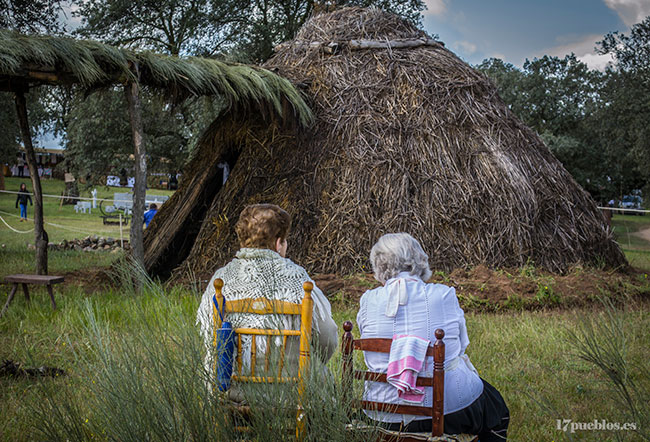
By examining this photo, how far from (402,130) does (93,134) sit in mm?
13958

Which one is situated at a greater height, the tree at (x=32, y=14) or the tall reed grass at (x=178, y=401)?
the tree at (x=32, y=14)

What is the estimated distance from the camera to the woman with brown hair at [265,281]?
8.52 feet

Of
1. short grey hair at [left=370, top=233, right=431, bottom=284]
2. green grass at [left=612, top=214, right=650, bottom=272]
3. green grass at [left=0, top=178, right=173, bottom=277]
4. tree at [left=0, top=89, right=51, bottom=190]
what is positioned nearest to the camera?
short grey hair at [left=370, top=233, right=431, bottom=284]

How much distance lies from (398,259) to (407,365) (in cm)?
59

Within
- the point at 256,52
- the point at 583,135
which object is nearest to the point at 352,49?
the point at 256,52

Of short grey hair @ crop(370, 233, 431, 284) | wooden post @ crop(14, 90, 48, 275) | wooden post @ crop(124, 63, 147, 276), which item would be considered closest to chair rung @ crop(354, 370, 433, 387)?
short grey hair @ crop(370, 233, 431, 284)

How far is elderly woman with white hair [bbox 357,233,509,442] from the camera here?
8.72ft

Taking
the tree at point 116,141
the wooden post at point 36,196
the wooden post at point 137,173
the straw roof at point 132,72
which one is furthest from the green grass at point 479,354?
A: the tree at point 116,141

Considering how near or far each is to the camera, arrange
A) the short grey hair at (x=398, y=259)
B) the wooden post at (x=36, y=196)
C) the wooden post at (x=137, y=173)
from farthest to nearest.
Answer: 1. the wooden post at (x=36, y=196)
2. the wooden post at (x=137, y=173)
3. the short grey hair at (x=398, y=259)

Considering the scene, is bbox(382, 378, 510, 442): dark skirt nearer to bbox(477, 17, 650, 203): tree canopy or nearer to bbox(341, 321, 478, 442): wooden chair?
bbox(341, 321, 478, 442): wooden chair

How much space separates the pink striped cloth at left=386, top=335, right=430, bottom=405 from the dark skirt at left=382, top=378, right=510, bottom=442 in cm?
16

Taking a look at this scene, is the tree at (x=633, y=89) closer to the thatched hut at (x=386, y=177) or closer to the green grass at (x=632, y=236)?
the green grass at (x=632, y=236)

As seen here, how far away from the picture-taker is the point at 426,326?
8.84ft

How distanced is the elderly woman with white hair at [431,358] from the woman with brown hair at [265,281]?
0.78 ft
